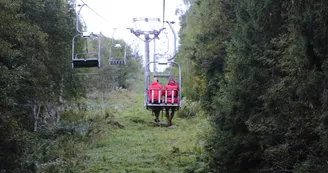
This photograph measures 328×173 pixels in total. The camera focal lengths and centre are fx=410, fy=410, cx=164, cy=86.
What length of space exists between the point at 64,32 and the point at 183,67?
508 inches

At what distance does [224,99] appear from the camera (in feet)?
28.7

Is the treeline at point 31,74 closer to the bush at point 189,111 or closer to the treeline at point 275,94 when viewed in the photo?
the treeline at point 275,94

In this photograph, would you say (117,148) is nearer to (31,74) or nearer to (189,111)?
(31,74)

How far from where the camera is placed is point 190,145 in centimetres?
1397

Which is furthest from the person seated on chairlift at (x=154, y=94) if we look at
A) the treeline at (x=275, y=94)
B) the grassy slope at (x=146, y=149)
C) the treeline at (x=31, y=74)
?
the treeline at (x=275, y=94)

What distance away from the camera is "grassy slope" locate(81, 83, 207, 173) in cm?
1088

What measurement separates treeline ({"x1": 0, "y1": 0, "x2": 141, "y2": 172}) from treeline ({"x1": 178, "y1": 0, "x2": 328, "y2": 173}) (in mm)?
4389

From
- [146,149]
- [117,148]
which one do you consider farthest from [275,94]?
[117,148]

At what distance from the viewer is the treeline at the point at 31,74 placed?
8.74 m

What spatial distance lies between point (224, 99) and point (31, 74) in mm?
6624

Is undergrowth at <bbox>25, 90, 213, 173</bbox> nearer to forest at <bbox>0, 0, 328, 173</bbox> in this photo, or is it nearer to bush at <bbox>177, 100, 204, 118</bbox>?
forest at <bbox>0, 0, 328, 173</bbox>

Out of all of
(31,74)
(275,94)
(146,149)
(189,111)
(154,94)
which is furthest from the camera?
(189,111)

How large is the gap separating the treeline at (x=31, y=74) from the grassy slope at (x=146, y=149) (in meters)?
1.61

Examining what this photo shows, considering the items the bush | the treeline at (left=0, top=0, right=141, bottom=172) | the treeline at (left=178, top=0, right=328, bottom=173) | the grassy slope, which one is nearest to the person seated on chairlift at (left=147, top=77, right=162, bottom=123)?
the grassy slope
